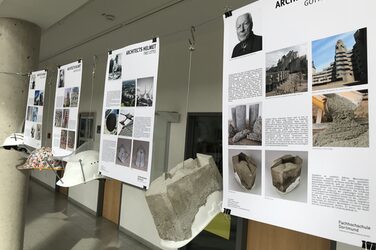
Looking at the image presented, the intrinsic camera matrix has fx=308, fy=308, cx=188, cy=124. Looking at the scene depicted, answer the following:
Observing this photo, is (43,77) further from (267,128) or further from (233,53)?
(267,128)

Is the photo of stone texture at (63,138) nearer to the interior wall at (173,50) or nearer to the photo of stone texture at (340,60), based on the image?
the interior wall at (173,50)

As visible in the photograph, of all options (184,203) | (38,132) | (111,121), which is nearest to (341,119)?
(184,203)

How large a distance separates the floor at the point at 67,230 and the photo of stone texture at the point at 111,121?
3092mm

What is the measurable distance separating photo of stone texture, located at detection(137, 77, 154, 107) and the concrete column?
2111 millimetres

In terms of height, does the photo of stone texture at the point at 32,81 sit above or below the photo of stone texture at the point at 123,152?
above

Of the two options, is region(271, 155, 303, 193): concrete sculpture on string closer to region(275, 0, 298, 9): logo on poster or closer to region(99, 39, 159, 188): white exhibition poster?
region(275, 0, 298, 9): logo on poster

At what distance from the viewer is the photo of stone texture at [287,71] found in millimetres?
1122

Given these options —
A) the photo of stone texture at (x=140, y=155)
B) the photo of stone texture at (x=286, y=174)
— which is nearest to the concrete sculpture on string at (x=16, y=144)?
the photo of stone texture at (x=140, y=155)

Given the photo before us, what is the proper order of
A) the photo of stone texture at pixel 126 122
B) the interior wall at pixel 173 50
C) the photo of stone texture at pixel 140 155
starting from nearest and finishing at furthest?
the photo of stone texture at pixel 140 155
the photo of stone texture at pixel 126 122
the interior wall at pixel 173 50

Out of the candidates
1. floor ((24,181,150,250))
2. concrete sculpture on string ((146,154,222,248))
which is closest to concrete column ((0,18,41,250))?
floor ((24,181,150,250))

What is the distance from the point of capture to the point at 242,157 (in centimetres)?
130

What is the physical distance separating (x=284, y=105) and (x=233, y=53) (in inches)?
14.5

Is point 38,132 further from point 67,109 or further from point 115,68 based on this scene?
point 115,68

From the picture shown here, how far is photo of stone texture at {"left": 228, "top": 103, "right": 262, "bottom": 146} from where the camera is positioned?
4.09ft
